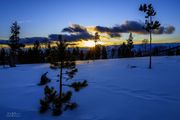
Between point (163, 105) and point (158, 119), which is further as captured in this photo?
point (163, 105)

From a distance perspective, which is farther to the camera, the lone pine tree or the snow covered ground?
the lone pine tree

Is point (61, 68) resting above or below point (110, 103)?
above

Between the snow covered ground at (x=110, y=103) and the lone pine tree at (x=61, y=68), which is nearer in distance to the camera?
the snow covered ground at (x=110, y=103)

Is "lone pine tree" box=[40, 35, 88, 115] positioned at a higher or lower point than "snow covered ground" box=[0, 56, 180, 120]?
higher

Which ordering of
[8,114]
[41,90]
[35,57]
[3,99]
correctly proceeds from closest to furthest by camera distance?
[8,114], [3,99], [41,90], [35,57]

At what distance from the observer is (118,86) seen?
21781 mm

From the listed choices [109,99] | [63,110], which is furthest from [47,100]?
[109,99]

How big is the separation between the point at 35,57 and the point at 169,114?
76819 mm

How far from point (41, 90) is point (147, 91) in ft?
32.9

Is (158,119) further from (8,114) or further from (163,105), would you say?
(8,114)

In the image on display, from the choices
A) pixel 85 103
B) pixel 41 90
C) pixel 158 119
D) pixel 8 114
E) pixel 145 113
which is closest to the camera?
pixel 158 119

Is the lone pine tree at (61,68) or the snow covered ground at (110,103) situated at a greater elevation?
the lone pine tree at (61,68)

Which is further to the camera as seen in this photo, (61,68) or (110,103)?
(110,103)

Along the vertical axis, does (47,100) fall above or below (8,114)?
above
